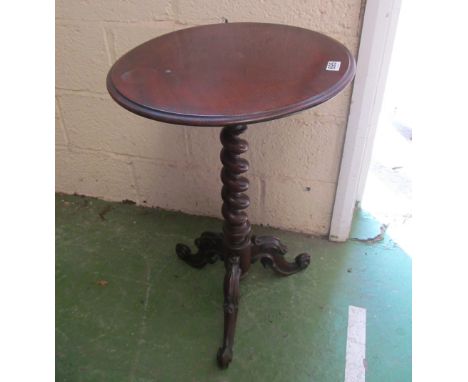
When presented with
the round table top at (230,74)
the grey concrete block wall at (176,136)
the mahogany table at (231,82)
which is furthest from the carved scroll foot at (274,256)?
the round table top at (230,74)

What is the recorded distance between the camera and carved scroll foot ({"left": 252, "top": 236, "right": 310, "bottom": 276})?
1509 millimetres

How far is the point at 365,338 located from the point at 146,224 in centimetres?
107

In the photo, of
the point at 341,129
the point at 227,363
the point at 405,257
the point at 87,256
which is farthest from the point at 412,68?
the point at 87,256

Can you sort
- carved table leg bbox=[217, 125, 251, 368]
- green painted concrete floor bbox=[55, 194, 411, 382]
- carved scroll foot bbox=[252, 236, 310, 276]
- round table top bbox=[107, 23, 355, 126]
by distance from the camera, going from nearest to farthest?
1. round table top bbox=[107, 23, 355, 126]
2. carved table leg bbox=[217, 125, 251, 368]
3. green painted concrete floor bbox=[55, 194, 411, 382]
4. carved scroll foot bbox=[252, 236, 310, 276]

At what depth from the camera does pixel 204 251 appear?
1.58m

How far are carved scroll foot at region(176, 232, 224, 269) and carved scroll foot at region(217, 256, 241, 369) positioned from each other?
0.12 metres

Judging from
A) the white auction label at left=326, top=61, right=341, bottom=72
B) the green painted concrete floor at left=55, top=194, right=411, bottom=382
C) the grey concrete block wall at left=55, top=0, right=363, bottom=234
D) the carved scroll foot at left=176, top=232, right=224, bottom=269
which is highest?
the white auction label at left=326, top=61, right=341, bottom=72

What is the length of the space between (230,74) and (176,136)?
0.74 m

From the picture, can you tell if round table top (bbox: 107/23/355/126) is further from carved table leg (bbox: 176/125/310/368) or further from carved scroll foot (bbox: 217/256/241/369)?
carved scroll foot (bbox: 217/256/241/369)

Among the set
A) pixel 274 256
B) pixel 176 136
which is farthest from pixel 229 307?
pixel 176 136

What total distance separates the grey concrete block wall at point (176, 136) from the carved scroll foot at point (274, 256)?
0.73ft

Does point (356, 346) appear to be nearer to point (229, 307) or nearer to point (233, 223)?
point (229, 307)

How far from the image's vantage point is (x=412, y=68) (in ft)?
6.11

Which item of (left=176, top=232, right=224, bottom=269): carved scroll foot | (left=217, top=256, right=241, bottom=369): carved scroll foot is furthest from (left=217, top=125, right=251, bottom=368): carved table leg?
(left=176, top=232, right=224, bottom=269): carved scroll foot
